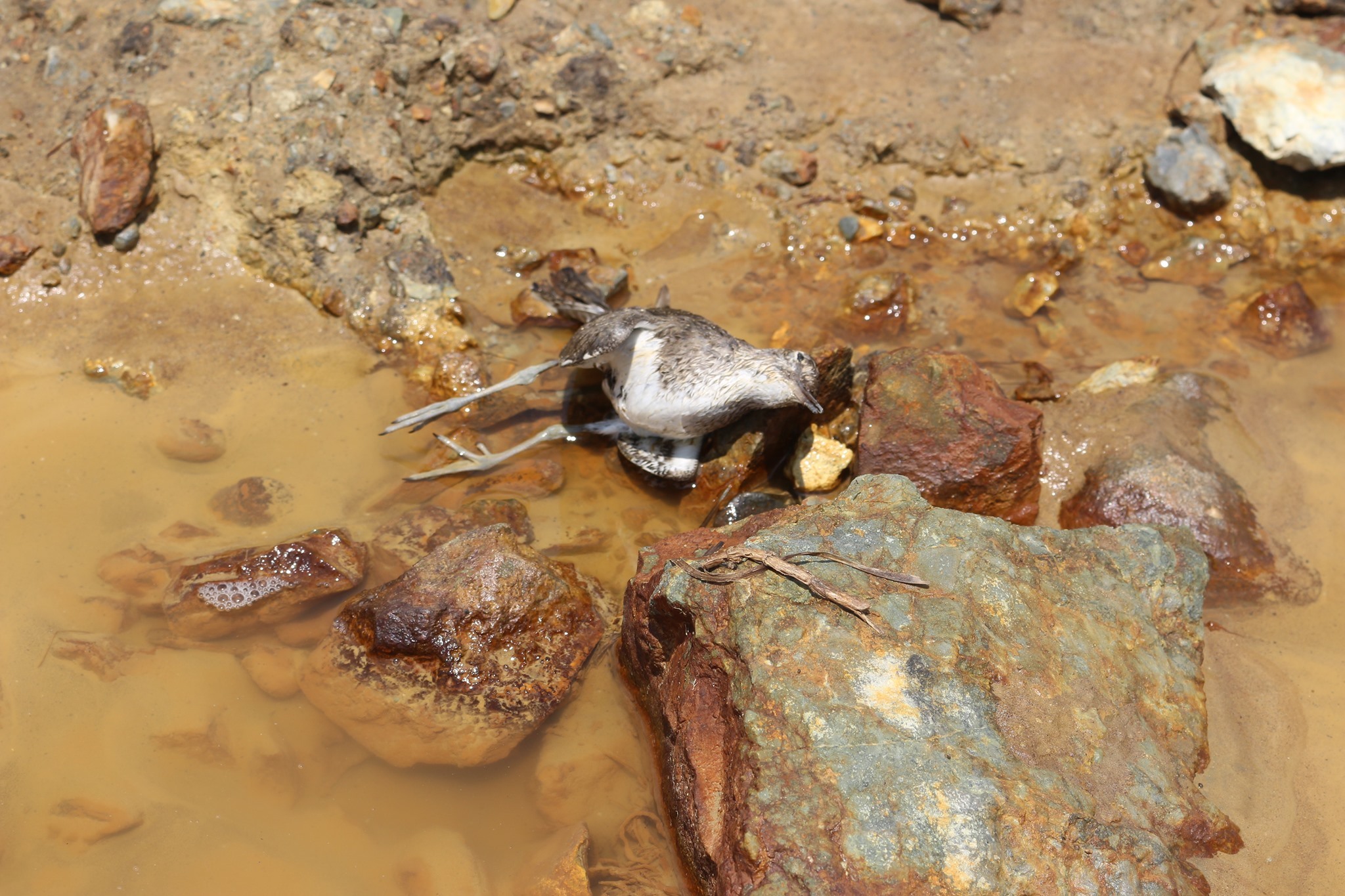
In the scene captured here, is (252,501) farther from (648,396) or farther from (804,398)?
(804,398)

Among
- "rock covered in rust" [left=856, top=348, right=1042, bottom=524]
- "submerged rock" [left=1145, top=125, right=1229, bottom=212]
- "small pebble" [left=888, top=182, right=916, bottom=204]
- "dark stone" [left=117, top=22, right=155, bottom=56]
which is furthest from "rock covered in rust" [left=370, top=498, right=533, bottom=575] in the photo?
"submerged rock" [left=1145, top=125, right=1229, bottom=212]

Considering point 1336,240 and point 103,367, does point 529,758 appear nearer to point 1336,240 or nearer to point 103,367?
point 103,367

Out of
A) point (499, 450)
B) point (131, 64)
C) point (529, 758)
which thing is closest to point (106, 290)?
point (131, 64)

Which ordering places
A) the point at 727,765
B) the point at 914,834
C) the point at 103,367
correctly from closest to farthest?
1. the point at 914,834
2. the point at 727,765
3. the point at 103,367

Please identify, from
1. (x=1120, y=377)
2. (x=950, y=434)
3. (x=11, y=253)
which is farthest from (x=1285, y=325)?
(x=11, y=253)

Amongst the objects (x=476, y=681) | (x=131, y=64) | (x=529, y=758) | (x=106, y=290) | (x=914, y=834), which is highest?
(x=131, y=64)
